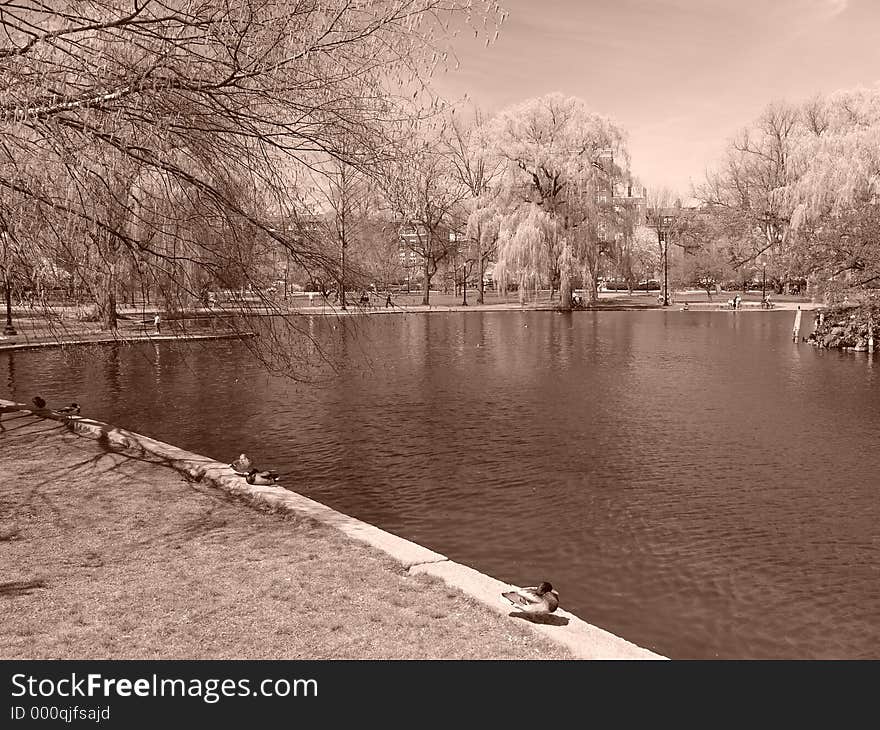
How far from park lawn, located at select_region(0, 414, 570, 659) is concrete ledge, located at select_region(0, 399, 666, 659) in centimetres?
12

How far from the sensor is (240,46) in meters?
5.96

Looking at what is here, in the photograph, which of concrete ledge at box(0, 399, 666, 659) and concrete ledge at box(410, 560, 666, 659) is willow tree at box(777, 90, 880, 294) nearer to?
concrete ledge at box(0, 399, 666, 659)

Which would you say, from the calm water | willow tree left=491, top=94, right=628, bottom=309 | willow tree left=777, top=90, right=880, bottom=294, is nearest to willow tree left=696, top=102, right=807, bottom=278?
willow tree left=777, top=90, right=880, bottom=294

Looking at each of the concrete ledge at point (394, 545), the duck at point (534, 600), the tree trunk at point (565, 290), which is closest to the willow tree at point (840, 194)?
the tree trunk at point (565, 290)

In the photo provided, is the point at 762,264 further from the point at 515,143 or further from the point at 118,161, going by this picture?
the point at 118,161

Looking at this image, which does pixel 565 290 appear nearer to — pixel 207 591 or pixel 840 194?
pixel 840 194

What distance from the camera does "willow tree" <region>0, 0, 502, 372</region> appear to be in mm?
5793

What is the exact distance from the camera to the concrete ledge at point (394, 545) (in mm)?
4891

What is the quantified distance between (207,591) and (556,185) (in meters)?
45.4

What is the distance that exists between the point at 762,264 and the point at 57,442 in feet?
178

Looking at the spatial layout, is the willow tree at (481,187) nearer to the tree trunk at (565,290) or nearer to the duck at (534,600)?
the tree trunk at (565,290)

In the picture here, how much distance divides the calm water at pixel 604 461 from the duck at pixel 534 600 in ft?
3.84

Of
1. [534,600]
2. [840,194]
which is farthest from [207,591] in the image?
[840,194]

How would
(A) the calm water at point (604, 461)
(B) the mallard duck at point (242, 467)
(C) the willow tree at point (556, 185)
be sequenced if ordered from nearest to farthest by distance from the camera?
(A) the calm water at point (604, 461) < (B) the mallard duck at point (242, 467) < (C) the willow tree at point (556, 185)
